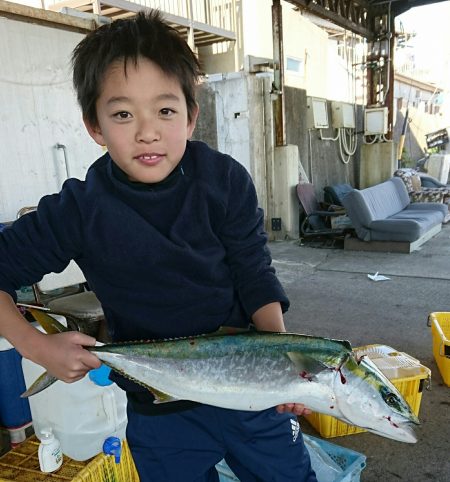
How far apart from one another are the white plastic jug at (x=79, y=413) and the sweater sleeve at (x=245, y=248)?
4.57 feet

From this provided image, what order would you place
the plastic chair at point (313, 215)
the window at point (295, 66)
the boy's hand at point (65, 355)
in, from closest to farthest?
1. the boy's hand at point (65, 355)
2. the plastic chair at point (313, 215)
3. the window at point (295, 66)

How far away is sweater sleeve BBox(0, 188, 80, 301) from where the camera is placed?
4.30 ft

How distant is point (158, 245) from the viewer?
4.46 ft

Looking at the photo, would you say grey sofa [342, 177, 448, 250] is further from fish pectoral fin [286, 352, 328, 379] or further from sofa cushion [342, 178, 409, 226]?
fish pectoral fin [286, 352, 328, 379]

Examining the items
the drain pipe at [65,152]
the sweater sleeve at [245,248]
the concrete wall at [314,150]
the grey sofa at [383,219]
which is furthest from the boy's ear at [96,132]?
the concrete wall at [314,150]

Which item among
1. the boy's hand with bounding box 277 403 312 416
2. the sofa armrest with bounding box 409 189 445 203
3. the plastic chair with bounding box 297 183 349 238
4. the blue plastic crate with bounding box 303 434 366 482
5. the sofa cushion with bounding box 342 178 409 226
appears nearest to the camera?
the boy's hand with bounding box 277 403 312 416

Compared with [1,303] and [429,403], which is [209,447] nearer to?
[1,303]

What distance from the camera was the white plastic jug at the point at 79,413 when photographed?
2463mm

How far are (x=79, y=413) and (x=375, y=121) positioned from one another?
36.2 feet

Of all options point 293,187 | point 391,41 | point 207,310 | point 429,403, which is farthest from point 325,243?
point 207,310

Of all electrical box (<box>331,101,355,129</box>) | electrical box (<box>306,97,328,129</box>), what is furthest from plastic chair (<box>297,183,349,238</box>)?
electrical box (<box>331,101,355,129</box>)

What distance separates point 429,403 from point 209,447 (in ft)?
7.91

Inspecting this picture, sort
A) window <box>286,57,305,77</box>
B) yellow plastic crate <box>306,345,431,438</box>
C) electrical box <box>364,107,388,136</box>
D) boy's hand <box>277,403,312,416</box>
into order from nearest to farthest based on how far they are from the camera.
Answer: boy's hand <box>277,403,312,416</box>
yellow plastic crate <box>306,345,431,438</box>
electrical box <box>364,107,388,136</box>
window <box>286,57,305,77</box>

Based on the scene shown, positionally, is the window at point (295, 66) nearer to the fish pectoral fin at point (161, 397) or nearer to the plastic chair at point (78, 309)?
the plastic chair at point (78, 309)
